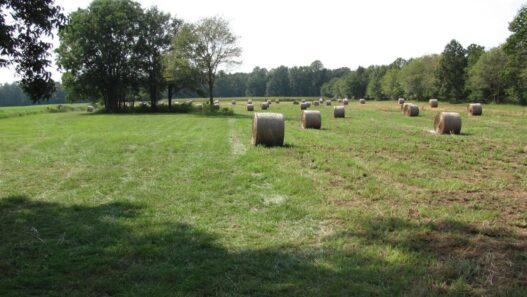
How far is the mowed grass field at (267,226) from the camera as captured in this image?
5.21 metres

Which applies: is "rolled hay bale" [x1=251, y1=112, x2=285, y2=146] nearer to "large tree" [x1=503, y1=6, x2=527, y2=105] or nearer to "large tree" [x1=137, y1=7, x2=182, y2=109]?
"large tree" [x1=137, y1=7, x2=182, y2=109]

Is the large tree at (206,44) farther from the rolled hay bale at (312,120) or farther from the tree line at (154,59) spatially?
the rolled hay bale at (312,120)

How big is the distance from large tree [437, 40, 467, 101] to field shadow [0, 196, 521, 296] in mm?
87492

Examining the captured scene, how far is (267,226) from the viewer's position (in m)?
7.23

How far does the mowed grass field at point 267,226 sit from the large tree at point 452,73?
260 feet

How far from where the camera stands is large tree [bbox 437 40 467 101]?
86.4 metres

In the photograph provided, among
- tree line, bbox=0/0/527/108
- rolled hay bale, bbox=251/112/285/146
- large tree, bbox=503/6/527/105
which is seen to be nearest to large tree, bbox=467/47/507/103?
tree line, bbox=0/0/527/108

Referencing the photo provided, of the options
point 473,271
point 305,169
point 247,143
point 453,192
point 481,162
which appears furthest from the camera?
point 247,143

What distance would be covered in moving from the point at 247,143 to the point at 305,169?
6.78 m

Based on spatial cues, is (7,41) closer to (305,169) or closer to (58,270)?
(58,270)

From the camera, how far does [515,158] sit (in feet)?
46.0

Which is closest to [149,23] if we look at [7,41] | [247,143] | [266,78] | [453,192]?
[247,143]

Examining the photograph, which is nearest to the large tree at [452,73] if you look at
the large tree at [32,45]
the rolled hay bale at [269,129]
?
the rolled hay bale at [269,129]

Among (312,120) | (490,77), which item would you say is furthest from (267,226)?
(490,77)
